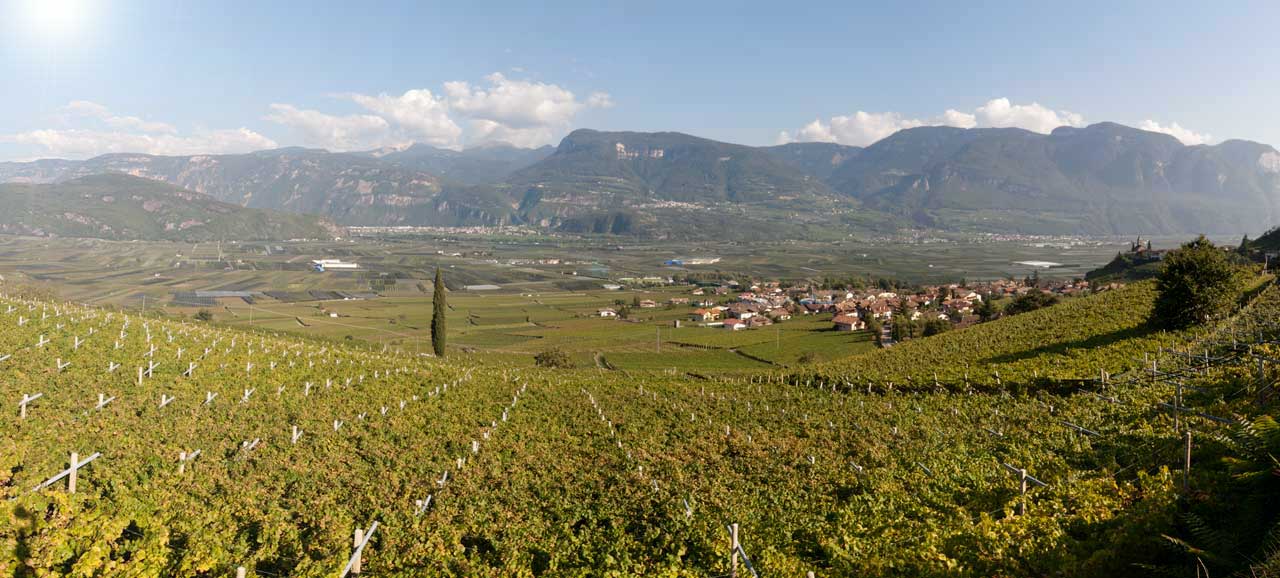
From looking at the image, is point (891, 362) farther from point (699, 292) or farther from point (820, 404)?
point (699, 292)

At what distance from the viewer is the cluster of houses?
94.6 meters

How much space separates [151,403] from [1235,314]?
4462 centimetres

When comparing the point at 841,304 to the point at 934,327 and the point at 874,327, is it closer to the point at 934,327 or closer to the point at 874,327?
the point at 874,327

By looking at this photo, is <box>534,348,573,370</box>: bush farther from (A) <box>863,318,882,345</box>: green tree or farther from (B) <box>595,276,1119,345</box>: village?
(B) <box>595,276,1119,345</box>: village

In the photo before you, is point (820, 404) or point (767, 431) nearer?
point (767, 431)

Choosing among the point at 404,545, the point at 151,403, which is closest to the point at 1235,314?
the point at 404,545

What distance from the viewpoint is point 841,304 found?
12038 centimetres

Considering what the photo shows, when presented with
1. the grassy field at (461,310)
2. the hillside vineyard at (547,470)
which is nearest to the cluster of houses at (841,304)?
the grassy field at (461,310)

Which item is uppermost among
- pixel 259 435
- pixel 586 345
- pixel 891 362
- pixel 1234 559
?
pixel 1234 559

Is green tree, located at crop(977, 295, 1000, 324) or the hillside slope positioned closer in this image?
the hillside slope

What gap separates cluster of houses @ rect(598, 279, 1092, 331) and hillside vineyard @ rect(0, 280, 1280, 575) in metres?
69.5

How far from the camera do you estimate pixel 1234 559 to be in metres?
6.27

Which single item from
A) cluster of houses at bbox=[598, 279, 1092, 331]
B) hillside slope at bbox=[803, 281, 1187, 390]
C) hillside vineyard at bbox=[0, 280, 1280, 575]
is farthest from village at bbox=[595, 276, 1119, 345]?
hillside vineyard at bbox=[0, 280, 1280, 575]

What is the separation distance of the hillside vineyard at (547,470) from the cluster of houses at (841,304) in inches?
2738
